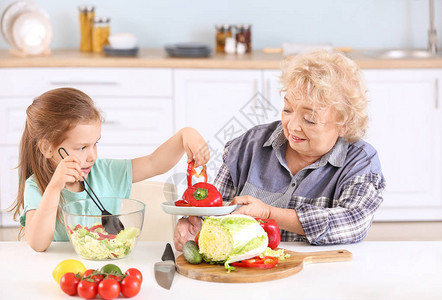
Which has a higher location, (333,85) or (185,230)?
(333,85)

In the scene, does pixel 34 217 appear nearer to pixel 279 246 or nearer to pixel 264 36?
pixel 279 246

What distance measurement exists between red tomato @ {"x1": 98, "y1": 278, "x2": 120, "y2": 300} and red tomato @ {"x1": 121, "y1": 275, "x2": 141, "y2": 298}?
0.04 ft

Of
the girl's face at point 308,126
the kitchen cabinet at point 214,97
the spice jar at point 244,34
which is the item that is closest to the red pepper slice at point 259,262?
the girl's face at point 308,126

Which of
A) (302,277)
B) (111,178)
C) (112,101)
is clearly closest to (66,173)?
(111,178)

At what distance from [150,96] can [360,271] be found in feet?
7.63

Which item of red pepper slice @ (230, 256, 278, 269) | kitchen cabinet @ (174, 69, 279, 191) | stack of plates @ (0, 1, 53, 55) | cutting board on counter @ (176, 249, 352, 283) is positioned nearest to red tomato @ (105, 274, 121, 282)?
cutting board on counter @ (176, 249, 352, 283)

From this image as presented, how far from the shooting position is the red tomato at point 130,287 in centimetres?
135

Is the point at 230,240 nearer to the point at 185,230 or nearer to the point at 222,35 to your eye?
the point at 185,230

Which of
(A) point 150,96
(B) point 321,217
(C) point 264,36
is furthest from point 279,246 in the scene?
(C) point 264,36

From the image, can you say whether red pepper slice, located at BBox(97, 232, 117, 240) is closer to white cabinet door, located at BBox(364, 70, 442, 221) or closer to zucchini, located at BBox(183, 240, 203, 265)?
zucchini, located at BBox(183, 240, 203, 265)

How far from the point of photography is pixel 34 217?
5.44 feet

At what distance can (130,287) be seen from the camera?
135 cm

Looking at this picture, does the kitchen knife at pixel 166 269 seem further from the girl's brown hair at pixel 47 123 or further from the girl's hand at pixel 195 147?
the girl's brown hair at pixel 47 123

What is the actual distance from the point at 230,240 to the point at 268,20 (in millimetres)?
2918
